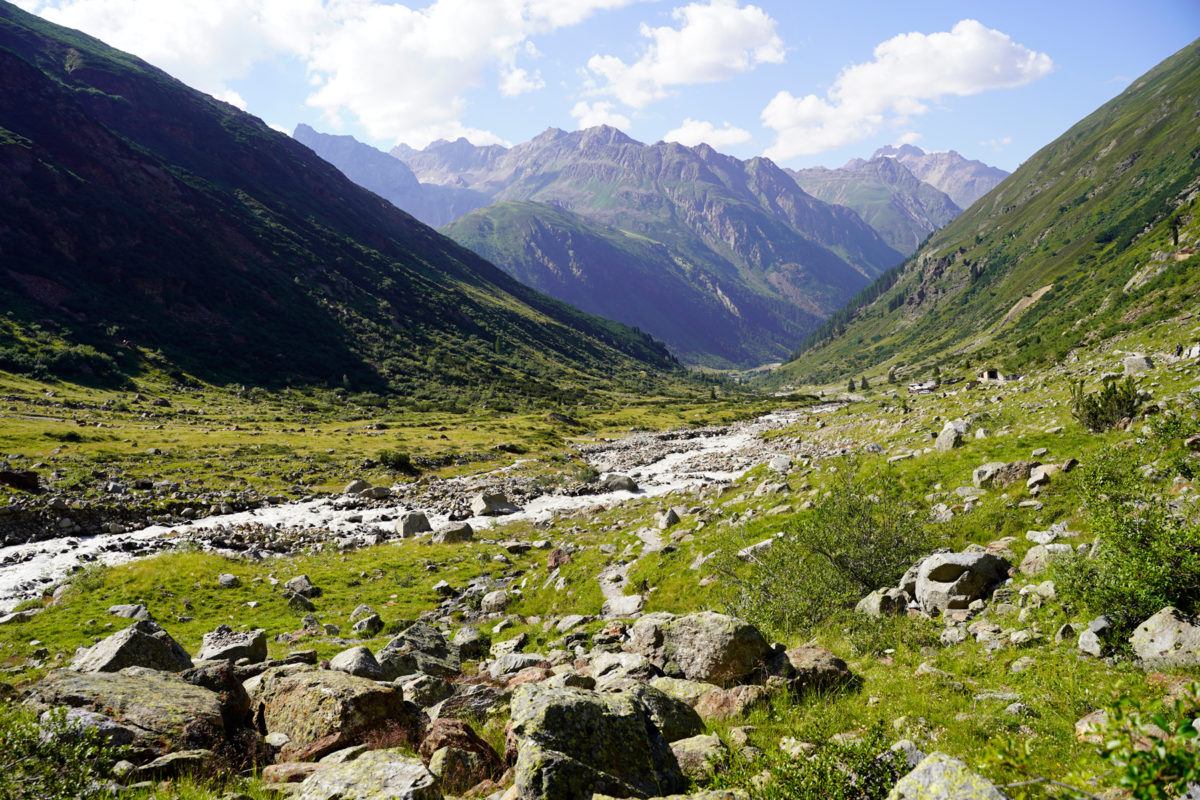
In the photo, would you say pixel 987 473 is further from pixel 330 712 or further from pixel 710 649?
pixel 330 712

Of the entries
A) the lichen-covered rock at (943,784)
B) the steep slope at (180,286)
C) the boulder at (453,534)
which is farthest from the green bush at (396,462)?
the steep slope at (180,286)

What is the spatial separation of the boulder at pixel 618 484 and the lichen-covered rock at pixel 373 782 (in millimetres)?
40510

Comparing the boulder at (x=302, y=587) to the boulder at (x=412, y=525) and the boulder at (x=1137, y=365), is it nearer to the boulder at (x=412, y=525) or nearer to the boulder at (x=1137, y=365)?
the boulder at (x=412, y=525)

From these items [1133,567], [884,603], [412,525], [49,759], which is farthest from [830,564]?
[412,525]

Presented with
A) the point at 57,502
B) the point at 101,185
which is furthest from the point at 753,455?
the point at 101,185

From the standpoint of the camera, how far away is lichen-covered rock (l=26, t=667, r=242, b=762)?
8.07m

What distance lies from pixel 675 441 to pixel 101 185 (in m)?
175

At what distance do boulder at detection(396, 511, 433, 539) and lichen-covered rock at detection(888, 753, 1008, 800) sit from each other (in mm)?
33992

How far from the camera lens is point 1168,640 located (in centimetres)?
773

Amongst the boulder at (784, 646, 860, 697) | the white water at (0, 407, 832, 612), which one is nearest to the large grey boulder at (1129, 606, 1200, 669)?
the boulder at (784, 646, 860, 697)

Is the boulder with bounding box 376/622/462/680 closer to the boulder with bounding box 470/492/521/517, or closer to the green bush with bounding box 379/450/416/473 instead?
the boulder with bounding box 470/492/521/517

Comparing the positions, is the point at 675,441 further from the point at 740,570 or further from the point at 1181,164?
the point at 1181,164

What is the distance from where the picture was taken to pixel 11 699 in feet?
27.4

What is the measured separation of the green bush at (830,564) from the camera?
46.2 feet
